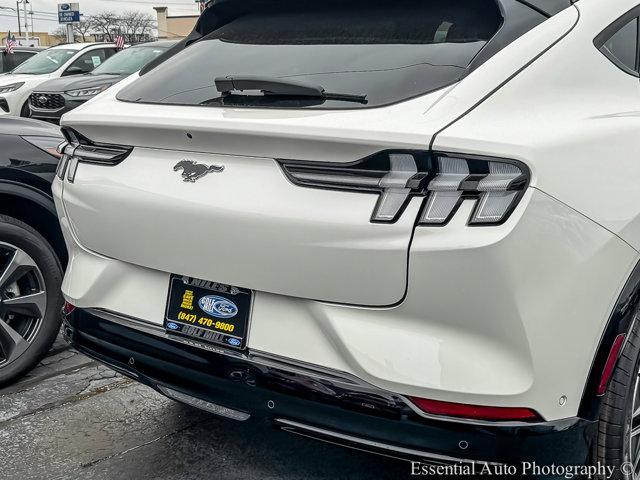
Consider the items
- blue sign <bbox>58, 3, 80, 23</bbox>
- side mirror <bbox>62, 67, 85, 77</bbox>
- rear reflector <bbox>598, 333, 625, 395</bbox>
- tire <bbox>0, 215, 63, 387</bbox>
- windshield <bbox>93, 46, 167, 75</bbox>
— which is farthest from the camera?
blue sign <bbox>58, 3, 80, 23</bbox>

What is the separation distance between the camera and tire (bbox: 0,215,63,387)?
328cm

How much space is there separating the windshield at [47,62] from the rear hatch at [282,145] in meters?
11.2

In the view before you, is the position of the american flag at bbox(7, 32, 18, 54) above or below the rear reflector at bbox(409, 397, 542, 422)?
below

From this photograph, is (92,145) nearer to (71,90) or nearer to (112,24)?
(71,90)

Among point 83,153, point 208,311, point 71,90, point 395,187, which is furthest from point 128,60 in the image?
point 395,187

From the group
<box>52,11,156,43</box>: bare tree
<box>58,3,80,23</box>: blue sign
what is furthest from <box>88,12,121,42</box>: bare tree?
<box>58,3,80,23</box>: blue sign

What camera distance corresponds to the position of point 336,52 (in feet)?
7.54

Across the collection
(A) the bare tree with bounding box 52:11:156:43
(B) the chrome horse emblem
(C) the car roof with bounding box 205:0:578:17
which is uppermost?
(C) the car roof with bounding box 205:0:578:17

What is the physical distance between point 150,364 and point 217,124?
0.81 m

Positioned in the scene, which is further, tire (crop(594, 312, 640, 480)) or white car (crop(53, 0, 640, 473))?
tire (crop(594, 312, 640, 480))

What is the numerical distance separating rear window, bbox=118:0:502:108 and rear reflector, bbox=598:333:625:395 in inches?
34.3

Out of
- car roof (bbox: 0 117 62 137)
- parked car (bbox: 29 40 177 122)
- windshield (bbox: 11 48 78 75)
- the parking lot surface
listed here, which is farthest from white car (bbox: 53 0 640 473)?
windshield (bbox: 11 48 78 75)

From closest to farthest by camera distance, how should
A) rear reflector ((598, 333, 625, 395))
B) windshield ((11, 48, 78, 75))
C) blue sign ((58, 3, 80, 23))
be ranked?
rear reflector ((598, 333, 625, 395)) → windshield ((11, 48, 78, 75)) → blue sign ((58, 3, 80, 23))

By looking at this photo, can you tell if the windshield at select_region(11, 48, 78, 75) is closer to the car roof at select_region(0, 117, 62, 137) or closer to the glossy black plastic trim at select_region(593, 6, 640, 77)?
the car roof at select_region(0, 117, 62, 137)
